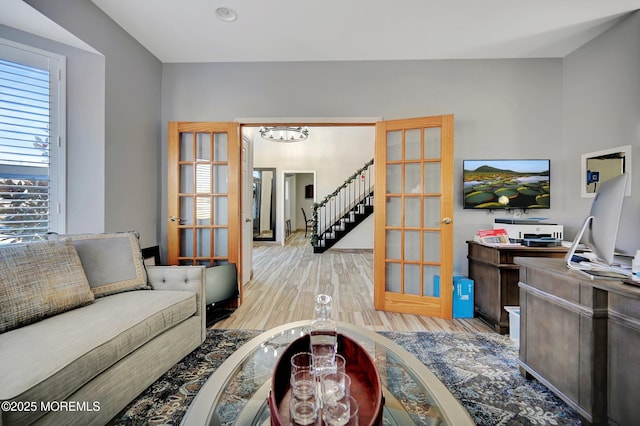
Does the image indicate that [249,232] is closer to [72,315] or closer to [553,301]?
[72,315]

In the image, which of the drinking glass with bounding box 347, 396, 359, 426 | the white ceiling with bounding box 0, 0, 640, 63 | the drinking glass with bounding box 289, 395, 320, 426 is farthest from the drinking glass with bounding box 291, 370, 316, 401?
the white ceiling with bounding box 0, 0, 640, 63

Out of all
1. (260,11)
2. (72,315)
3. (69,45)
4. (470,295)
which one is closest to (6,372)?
(72,315)

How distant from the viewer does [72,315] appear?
61.4 inches

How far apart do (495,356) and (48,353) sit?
2923 millimetres

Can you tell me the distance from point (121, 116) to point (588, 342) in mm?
4130

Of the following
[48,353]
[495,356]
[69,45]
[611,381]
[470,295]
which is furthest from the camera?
[470,295]

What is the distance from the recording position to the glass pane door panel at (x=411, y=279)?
9.93 feet

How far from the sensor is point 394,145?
311 centimetres

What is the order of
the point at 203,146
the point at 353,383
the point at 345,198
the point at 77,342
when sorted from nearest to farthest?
the point at 353,383 < the point at 77,342 < the point at 203,146 < the point at 345,198

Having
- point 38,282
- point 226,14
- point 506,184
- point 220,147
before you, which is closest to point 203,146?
point 220,147

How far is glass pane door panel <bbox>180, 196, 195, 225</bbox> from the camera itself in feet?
10.5

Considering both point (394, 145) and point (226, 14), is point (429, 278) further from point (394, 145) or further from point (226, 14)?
point (226, 14)

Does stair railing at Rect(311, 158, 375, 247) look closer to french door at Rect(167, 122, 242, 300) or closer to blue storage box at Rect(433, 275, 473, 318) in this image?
french door at Rect(167, 122, 242, 300)

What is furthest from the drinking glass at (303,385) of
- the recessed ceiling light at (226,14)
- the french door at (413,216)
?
the recessed ceiling light at (226,14)
